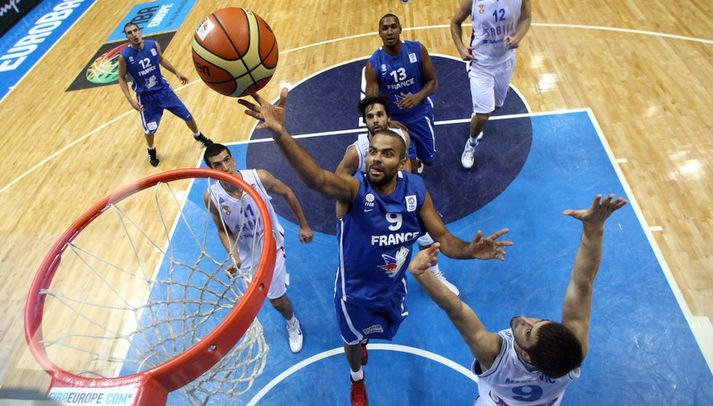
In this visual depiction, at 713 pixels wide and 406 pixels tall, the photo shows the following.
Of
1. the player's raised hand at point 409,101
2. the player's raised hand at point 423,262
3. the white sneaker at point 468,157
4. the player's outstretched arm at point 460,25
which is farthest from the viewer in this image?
the white sneaker at point 468,157

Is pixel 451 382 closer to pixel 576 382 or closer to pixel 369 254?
pixel 576 382

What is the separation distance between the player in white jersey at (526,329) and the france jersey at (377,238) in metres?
0.47

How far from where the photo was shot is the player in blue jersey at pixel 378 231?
2.45 metres

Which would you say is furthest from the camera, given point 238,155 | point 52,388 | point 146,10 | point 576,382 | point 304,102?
point 146,10

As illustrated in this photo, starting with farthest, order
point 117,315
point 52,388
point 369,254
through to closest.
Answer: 1. point 117,315
2. point 369,254
3. point 52,388

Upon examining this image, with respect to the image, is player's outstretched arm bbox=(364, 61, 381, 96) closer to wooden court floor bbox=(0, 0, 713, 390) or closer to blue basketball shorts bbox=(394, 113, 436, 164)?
blue basketball shorts bbox=(394, 113, 436, 164)

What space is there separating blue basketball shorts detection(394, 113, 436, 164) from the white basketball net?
2058 millimetres

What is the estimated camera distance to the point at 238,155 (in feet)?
19.7

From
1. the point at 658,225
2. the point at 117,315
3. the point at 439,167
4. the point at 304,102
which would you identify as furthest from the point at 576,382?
the point at 304,102

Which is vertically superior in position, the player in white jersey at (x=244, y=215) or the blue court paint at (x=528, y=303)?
the player in white jersey at (x=244, y=215)

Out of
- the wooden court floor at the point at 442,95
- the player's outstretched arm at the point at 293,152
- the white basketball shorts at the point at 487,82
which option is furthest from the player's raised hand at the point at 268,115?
the white basketball shorts at the point at 487,82

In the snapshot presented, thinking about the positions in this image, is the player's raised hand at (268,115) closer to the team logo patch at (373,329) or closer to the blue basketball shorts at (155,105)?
the team logo patch at (373,329)

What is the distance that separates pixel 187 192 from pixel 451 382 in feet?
12.9

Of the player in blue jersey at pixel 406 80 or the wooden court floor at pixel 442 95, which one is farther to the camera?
the wooden court floor at pixel 442 95
